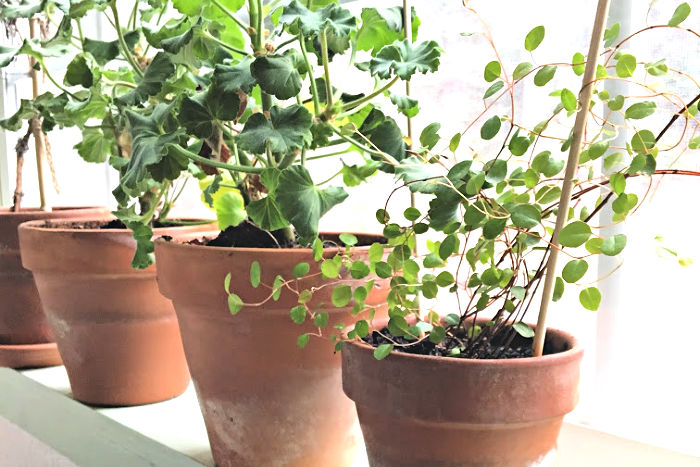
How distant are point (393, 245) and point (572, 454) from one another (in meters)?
0.39

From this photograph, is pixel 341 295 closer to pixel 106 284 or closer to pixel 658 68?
pixel 658 68

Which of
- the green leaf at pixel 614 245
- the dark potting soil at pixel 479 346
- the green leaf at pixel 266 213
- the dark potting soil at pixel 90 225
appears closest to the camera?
the green leaf at pixel 614 245

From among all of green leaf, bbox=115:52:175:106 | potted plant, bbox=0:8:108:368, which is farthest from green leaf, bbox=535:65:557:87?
potted plant, bbox=0:8:108:368

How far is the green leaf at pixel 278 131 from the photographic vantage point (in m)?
0.72

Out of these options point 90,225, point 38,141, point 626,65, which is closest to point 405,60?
point 626,65

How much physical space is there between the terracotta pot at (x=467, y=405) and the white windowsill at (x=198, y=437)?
240 millimetres

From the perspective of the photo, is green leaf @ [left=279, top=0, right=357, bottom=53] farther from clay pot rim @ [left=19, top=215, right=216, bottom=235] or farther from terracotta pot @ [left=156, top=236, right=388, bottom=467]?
clay pot rim @ [left=19, top=215, right=216, bottom=235]

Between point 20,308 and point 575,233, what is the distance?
114 centimetres

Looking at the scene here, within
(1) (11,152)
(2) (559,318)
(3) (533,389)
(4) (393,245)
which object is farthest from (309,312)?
(1) (11,152)

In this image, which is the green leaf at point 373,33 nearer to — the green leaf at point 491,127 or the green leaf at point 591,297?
the green leaf at point 491,127

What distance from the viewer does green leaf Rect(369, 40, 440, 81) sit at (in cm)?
74

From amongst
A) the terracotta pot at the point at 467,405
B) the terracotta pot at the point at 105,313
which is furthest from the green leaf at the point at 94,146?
the terracotta pot at the point at 467,405

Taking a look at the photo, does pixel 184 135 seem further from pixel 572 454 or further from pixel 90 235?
pixel 572 454

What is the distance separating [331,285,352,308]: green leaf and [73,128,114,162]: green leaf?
26.4 inches
